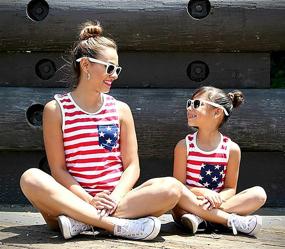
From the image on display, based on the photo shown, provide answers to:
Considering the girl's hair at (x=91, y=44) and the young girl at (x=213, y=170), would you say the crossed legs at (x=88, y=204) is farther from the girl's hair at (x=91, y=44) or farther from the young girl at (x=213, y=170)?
the girl's hair at (x=91, y=44)

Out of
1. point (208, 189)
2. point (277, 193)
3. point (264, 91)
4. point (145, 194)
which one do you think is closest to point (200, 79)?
point (264, 91)

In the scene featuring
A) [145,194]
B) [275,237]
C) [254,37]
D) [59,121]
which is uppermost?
[254,37]

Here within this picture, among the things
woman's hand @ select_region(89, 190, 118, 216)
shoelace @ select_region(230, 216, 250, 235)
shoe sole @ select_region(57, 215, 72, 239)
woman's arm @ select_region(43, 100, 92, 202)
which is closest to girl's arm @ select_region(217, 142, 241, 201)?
shoelace @ select_region(230, 216, 250, 235)

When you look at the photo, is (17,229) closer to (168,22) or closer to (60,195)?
(60,195)

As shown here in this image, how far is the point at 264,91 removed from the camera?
17.5ft

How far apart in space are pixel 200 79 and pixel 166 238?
1880 millimetres

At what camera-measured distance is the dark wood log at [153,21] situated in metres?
5.26

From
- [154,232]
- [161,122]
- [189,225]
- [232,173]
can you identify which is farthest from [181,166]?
[161,122]

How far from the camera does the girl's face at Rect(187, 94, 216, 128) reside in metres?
4.30

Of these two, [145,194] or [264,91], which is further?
[264,91]

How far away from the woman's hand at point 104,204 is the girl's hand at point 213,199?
533 mm

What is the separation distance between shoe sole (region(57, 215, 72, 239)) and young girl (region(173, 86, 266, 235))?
68cm

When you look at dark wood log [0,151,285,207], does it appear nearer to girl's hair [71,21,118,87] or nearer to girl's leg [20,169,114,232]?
girl's hair [71,21,118,87]

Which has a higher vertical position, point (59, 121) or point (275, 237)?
point (59, 121)
